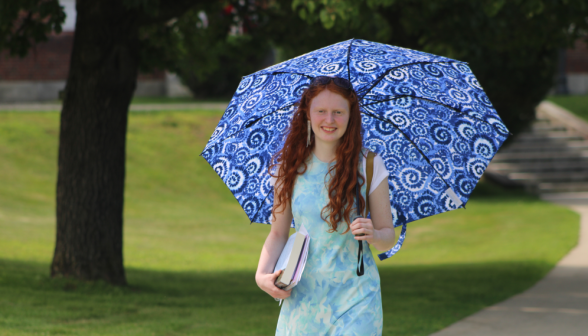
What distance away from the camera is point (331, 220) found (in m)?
2.52

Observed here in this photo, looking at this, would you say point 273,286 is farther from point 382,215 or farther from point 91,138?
point 91,138

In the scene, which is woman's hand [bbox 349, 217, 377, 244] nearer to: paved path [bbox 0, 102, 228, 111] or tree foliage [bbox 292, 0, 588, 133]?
tree foliage [bbox 292, 0, 588, 133]

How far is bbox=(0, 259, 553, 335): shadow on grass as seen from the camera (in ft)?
18.8

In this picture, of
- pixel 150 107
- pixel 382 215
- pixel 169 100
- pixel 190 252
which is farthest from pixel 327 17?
pixel 169 100

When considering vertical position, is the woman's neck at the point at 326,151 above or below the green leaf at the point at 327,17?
below

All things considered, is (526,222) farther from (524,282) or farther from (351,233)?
(351,233)

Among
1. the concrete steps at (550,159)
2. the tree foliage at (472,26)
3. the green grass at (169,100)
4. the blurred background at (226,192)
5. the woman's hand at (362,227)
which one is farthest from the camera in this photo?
the green grass at (169,100)

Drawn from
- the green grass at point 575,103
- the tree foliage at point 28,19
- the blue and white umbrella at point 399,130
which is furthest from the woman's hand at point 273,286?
the green grass at point 575,103

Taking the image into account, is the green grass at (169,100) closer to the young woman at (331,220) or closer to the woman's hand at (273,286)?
the young woman at (331,220)

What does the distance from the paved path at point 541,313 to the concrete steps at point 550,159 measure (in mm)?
9691

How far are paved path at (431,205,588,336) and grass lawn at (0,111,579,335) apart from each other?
7.7 inches

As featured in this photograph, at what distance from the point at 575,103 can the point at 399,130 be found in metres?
21.5

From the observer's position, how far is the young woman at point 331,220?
251 cm

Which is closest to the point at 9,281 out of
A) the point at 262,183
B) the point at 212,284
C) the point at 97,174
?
the point at 97,174
